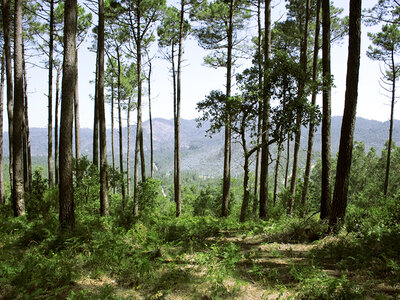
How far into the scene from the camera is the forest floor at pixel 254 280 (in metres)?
3.15

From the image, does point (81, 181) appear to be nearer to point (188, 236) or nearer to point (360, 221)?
point (188, 236)

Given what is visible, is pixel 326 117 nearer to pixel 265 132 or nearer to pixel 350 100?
pixel 350 100

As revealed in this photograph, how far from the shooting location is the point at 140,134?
14109 mm

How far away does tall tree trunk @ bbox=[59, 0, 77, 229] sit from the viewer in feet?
18.0

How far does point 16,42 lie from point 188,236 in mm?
7451

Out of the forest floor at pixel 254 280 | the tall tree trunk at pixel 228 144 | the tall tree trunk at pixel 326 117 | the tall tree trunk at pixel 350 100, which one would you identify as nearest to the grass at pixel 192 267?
the forest floor at pixel 254 280

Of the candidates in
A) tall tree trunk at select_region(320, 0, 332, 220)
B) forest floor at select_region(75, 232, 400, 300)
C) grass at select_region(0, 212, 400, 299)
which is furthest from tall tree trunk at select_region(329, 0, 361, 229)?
forest floor at select_region(75, 232, 400, 300)

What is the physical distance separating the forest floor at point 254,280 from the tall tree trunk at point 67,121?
2.11 m

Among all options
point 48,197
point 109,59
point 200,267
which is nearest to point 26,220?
point 48,197

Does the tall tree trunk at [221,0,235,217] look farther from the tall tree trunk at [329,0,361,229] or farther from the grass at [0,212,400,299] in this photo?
the tall tree trunk at [329,0,361,229]

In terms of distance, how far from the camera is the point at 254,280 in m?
3.81

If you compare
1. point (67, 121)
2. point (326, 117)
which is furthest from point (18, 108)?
point (326, 117)

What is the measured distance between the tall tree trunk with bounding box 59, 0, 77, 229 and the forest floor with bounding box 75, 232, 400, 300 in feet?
6.93

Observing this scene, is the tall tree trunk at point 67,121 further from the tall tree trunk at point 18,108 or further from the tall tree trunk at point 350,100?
the tall tree trunk at point 350,100
